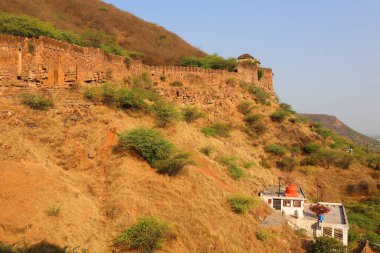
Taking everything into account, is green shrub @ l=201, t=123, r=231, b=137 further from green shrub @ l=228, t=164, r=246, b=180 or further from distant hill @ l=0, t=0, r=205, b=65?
distant hill @ l=0, t=0, r=205, b=65

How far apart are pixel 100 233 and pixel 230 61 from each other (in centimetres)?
2125

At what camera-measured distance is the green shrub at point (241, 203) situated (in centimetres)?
1121

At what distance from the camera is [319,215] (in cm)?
1342

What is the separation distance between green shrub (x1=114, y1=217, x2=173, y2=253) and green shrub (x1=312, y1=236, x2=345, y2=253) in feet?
17.7

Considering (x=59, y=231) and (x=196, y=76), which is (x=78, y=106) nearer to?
(x=59, y=231)

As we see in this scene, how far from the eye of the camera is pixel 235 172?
14695 mm

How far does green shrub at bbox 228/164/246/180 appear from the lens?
47.6ft

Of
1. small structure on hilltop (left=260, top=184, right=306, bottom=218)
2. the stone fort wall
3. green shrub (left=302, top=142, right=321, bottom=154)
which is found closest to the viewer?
the stone fort wall

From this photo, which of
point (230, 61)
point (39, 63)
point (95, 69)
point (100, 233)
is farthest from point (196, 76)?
point (100, 233)

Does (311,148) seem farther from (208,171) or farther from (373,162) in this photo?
(208,171)

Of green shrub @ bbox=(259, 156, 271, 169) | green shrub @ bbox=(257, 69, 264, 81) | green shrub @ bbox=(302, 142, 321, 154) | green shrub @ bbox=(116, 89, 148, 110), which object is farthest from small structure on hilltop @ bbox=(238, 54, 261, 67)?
green shrub @ bbox=(116, 89, 148, 110)

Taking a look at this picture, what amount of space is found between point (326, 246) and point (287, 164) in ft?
33.2

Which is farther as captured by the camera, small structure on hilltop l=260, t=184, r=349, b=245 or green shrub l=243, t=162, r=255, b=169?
green shrub l=243, t=162, r=255, b=169

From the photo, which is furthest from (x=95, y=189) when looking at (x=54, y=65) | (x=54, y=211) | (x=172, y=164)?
(x=54, y=65)
